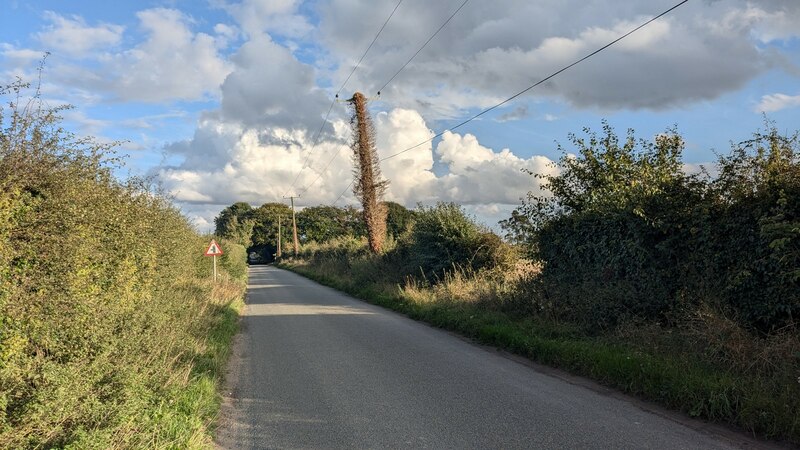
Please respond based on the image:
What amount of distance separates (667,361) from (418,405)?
3.52 m

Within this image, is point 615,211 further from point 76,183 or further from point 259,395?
point 76,183

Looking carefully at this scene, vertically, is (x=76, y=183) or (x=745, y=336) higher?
(x=76, y=183)

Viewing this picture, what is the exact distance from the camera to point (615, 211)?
10.4 metres

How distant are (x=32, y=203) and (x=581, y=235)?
9.97m

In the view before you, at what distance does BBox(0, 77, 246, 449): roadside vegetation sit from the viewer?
4.28 metres

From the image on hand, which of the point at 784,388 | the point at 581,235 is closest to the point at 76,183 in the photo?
the point at 784,388

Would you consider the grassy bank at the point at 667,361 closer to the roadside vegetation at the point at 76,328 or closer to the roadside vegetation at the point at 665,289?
the roadside vegetation at the point at 665,289

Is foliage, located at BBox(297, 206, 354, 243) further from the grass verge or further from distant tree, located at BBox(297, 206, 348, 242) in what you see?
the grass verge

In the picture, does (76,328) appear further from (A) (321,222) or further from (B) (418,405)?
(A) (321,222)

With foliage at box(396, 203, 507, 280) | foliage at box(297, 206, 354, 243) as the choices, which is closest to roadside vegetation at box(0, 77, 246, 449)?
foliage at box(396, 203, 507, 280)

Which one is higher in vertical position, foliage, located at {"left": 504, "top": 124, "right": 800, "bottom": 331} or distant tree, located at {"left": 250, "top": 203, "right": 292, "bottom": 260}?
distant tree, located at {"left": 250, "top": 203, "right": 292, "bottom": 260}

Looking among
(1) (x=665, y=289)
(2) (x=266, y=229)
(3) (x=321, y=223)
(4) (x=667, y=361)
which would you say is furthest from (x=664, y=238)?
(2) (x=266, y=229)

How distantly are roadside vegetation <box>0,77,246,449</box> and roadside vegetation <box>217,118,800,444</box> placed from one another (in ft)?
18.5

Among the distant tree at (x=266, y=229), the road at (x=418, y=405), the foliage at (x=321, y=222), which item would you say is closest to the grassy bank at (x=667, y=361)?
the road at (x=418, y=405)
